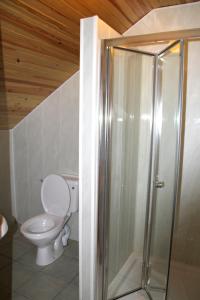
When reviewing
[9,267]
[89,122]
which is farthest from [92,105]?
[9,267]

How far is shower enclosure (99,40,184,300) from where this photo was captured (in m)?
1.65

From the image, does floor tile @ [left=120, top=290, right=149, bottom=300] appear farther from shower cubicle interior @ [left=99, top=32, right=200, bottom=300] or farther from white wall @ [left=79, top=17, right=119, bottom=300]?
white wall @ [left=79, top=17, right=119, bottom=300]

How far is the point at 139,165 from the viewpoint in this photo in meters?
2.32

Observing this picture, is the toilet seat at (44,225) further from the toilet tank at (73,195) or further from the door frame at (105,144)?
the door frame at (105,144)

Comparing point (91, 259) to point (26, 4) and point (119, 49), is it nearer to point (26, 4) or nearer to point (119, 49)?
point (119, 49)

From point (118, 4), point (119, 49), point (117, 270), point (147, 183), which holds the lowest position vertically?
point (117, 270)

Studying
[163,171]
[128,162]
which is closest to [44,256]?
[128,162]

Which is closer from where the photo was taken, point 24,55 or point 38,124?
point 24,55

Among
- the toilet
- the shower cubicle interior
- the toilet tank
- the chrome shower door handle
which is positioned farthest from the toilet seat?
the chrome shower door handle

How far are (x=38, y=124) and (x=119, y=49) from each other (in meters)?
1.50

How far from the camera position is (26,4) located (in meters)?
1.41

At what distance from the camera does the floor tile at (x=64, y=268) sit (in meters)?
2.26

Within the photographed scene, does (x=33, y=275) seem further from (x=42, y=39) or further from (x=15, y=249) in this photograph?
(x=42, y=39)

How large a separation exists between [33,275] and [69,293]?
0.42 m
